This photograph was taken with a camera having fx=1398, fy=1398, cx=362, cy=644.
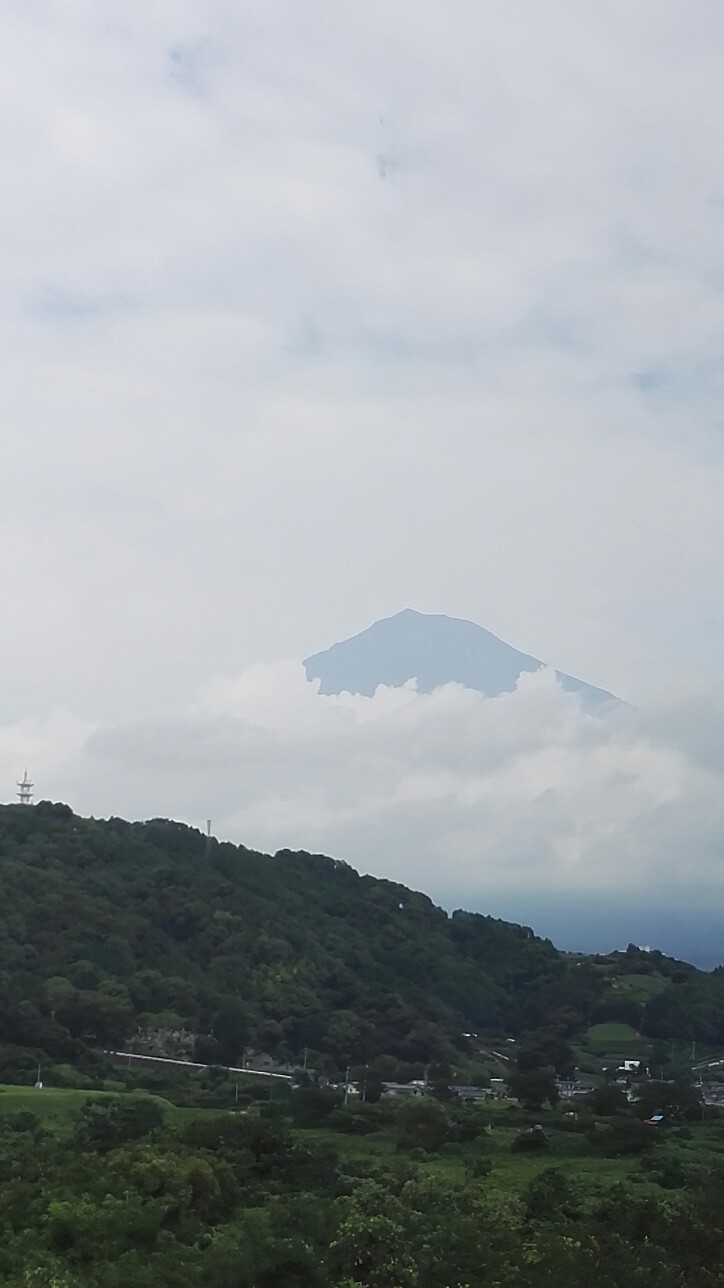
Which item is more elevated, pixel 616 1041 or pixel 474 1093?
pixel 616 1041

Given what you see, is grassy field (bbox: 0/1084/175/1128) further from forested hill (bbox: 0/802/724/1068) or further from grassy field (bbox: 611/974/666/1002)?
grassy field (bbox: 611/974/666/1002)

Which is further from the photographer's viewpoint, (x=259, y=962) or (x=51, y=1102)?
(x=259, y=962)

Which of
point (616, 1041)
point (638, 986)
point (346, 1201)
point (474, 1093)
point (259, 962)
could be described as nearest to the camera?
point (346, 1201)

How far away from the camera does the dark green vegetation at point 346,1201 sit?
1549 centimetres

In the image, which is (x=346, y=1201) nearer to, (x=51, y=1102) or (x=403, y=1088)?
(x=51, y=1102)

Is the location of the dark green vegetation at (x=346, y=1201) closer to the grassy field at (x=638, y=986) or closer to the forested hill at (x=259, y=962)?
the forested hill at (x=259, y=962)

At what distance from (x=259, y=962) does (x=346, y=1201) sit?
1628 inches

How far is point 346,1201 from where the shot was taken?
19.3 meters

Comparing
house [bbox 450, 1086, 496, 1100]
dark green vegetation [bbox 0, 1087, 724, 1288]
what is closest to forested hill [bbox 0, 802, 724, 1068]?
house [bbox 450, 1086, 496, 1100]

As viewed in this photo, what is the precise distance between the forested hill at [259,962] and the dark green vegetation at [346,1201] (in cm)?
1838

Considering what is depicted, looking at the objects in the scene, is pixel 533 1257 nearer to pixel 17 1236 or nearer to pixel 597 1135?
pixel 17 1236

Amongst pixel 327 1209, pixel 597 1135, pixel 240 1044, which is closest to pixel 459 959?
pixel 240 1044

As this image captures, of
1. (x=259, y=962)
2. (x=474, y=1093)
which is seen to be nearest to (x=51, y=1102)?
(x=474, y=1093)

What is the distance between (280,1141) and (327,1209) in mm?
6626
